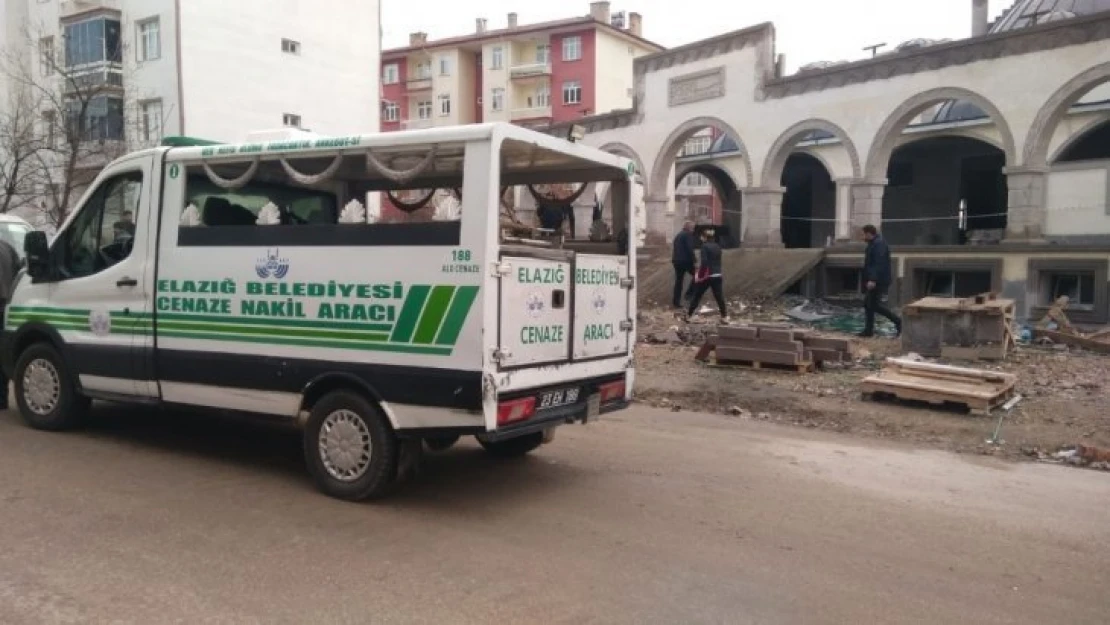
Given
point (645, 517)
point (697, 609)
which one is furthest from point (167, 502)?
point (697, 609)

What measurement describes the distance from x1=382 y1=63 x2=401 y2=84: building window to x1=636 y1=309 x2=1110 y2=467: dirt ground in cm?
5932

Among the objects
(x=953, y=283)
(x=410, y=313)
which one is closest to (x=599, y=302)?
(x=410, y=313)

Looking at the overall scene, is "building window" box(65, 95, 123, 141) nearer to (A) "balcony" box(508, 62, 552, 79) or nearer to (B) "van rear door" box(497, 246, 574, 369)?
(A) "balcony" box(508, 62, 552, 79)

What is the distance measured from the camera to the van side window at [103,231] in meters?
6.96

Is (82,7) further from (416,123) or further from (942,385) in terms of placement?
(942,385)

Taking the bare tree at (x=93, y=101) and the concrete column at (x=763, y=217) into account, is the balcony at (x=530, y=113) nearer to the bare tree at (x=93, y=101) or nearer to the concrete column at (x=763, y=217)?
the bare tree at (x=93, y=101)

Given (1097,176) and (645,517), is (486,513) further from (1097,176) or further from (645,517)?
(1097,176)

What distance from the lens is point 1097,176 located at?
70.4ft

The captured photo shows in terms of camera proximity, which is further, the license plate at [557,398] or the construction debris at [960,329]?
the construction debris at [960,329]

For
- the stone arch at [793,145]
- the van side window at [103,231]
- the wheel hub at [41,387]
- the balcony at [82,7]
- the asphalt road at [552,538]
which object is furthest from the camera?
the balcony at [82,7]

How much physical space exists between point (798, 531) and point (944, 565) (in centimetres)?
87

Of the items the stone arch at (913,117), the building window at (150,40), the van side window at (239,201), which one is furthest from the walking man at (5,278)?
the building window at (150,40)

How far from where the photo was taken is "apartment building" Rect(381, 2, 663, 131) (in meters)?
58.8

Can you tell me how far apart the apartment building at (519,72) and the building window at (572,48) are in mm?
67
